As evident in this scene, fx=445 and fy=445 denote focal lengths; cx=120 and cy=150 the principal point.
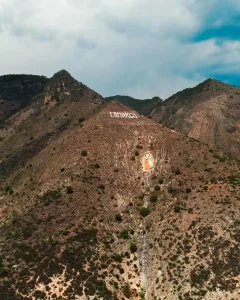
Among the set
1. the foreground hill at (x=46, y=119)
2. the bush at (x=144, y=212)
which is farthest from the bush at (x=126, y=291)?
the foreground hill at (x=46, y=119)

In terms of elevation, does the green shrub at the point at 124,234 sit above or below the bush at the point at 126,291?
above

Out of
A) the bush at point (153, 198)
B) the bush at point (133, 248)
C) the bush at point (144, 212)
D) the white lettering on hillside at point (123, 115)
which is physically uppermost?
the white lettering on hillside at point (123, 115)

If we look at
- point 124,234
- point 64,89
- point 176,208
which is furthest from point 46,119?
point 176,208

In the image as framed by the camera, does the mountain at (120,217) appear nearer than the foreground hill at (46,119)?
Yes

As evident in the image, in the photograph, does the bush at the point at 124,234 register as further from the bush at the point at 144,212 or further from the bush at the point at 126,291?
the bush at the point at 126,291

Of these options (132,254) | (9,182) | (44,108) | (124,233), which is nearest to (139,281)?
(132,254)

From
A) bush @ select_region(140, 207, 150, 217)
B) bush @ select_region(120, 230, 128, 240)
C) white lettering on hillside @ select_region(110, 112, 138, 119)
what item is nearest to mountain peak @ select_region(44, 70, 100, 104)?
white lettering on hillside @ select_region(110, 112, 138, 119)

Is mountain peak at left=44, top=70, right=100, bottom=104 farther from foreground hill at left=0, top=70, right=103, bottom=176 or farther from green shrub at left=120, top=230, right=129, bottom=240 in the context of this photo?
green shrub at left=120, top=230, right=129, bottom=240

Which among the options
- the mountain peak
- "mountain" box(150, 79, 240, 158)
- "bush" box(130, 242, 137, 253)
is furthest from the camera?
"mountain" box(150, 79, 240, 158)
